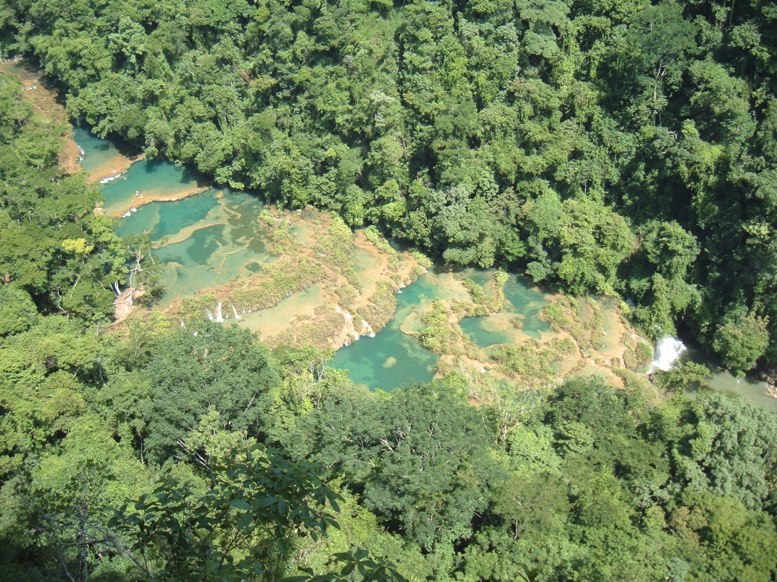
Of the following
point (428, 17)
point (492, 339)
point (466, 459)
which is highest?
point (428, 17)

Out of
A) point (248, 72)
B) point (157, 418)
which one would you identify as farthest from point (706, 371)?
point (248, 72)

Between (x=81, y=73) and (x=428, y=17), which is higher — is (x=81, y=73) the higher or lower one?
the lower one

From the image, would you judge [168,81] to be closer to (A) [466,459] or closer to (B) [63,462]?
(B) [63,462]

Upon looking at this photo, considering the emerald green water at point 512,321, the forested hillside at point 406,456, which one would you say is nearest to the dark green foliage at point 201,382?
the forested hillside at point 406,456

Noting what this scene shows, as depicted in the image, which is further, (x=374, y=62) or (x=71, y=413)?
(x=374, y=62)

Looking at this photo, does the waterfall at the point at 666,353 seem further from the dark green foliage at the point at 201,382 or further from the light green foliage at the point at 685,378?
the dark green foliage at the point at 201,382

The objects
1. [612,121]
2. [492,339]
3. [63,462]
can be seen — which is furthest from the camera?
[612,121]

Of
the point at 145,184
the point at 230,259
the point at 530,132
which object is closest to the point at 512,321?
the point at 530,132
